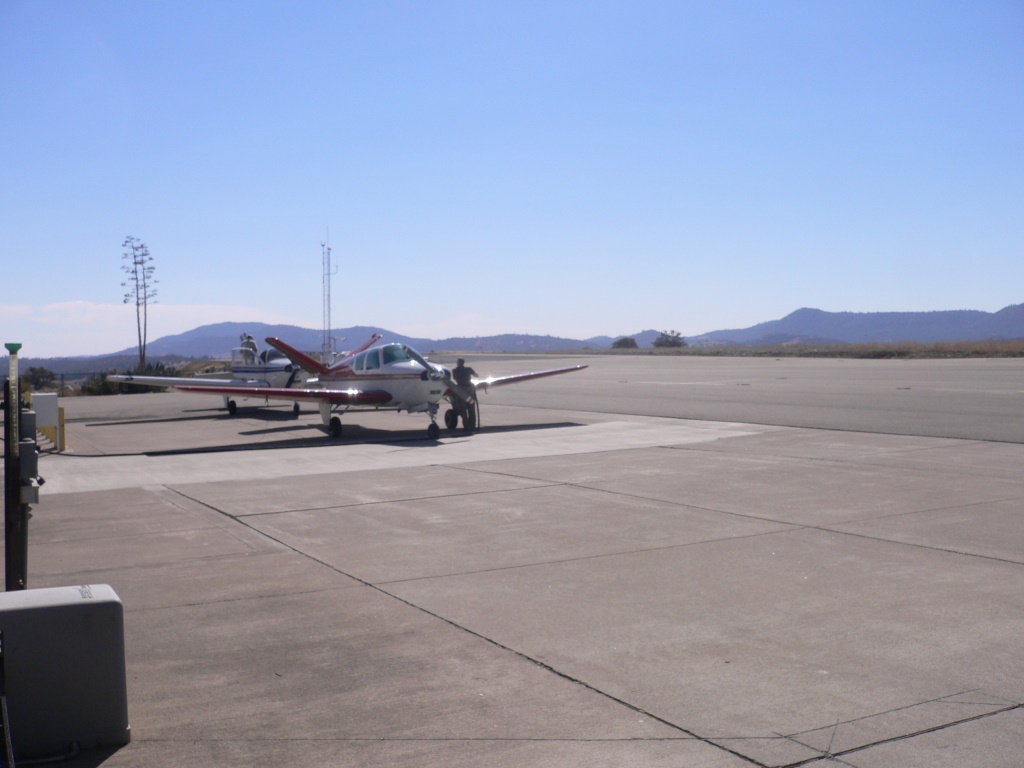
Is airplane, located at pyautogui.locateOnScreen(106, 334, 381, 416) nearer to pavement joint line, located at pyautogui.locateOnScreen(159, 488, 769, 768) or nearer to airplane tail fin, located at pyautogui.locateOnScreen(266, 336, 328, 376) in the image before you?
airplane tail fin, located at pyautogui.locateOnScreen(266, 336, 328, 376)

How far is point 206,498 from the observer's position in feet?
39.3

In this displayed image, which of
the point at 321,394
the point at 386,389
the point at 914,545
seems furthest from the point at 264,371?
the point at 914,545

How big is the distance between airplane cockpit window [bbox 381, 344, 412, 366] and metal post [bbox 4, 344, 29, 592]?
16.2 metres

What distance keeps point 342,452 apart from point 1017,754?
1410 cm

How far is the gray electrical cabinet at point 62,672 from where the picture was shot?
4293 millimetres

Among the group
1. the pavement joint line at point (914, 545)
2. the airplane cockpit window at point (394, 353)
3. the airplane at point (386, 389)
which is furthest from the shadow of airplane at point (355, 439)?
the pavement joint line at point (914, 545)

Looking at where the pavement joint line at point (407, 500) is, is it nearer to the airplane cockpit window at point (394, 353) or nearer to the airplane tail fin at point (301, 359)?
the airplane cockpit window at point (394, 353)

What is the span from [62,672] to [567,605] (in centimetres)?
339

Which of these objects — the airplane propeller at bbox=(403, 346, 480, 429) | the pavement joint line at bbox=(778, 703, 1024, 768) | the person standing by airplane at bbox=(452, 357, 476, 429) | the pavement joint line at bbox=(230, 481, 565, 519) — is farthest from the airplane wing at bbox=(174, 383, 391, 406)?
the pavement joint line at bbox=(778, 703, 1024, 768)

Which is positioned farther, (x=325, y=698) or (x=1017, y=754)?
(x=325, y=698)

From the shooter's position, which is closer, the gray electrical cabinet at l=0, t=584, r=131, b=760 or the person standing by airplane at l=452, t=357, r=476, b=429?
the gray electrical cabinet at l=0, t=584, r=131, b=760

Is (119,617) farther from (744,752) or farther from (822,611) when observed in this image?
(822,611)

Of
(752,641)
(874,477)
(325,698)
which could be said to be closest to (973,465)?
(874,477)

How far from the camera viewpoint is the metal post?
4.73 meters
